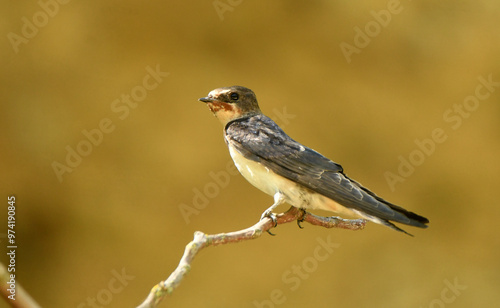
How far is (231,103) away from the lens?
1.70 meters

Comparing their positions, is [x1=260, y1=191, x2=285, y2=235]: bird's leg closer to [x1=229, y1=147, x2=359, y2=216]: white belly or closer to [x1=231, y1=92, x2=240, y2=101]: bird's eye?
[x1=229, y1=147, x2=359, y2=216]: white belly

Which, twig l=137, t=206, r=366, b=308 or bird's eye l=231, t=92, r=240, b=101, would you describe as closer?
twig l=137, t=206, r=366, b=308

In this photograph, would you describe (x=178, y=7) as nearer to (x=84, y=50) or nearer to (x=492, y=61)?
(x=84, y=50)

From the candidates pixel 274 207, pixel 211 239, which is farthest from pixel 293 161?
pixel 211 239

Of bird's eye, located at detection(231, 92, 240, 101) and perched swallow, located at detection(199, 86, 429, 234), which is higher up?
bird's eye, located at detection(231, 92, 240, 101)

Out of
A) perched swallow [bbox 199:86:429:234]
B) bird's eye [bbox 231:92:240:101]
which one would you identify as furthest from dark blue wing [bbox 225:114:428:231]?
bird's eye [bbox 231:92:240:101]

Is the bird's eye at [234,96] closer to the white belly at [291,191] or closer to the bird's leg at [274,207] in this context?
the white belly at [291,191]

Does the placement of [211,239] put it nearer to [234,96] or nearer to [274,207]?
[274,207]

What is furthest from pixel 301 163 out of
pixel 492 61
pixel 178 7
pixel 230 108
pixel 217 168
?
pixel 492 61

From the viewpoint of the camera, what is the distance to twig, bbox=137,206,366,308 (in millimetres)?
832

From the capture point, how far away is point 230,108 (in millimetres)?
1712

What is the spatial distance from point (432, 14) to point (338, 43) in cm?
72

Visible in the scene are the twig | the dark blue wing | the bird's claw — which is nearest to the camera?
the twig

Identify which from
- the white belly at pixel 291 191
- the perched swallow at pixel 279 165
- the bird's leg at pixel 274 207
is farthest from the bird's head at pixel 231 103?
the bird's leg at pixel 274 207
